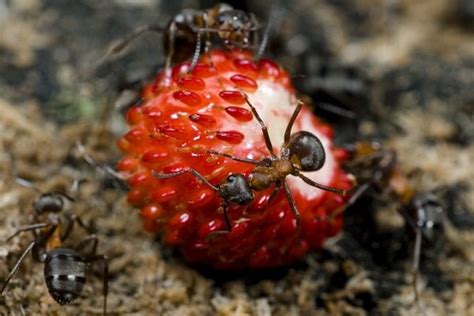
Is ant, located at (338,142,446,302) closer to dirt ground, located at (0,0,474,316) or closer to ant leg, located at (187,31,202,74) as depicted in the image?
dirt ground, located at (0,0,474,316)

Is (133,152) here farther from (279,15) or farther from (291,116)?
(279,15)

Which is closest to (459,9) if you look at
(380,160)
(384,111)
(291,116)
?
(384,111)

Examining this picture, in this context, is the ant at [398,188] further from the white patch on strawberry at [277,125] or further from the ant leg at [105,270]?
the ant leg at [105,270]

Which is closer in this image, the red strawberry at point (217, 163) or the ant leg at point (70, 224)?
the red strawberry at point (217, 163)

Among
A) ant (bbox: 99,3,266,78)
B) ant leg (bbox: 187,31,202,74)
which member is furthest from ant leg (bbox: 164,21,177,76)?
ant leg (bbox: 187,31,202,74)

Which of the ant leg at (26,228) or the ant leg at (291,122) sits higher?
the ant leg at (291,122)

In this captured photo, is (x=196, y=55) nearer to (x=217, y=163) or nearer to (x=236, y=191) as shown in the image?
(x=217, y=163)

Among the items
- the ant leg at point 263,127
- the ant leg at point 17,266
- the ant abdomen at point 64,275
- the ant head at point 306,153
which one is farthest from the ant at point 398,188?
the ant leg at point 17,266

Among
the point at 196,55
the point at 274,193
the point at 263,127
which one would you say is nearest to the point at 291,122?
the point at 263,127
